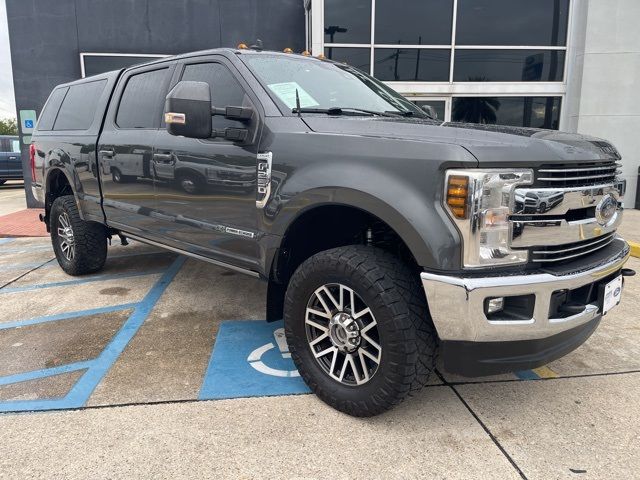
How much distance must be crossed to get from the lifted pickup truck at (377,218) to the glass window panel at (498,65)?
21.6ft

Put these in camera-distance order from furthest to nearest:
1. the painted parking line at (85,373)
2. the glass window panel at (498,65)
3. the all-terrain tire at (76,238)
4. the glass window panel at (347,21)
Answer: the glass window panel at (498,65)
the glass window panel at (347,21)
the all-terrain tire at (76,238)
the painted parking line at (85,373)

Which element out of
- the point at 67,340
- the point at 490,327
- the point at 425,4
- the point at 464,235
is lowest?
the point at 67,340

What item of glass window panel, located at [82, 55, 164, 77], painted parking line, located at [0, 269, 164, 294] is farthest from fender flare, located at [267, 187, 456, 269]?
glass window panel, located at [82, 55, 164, 77]

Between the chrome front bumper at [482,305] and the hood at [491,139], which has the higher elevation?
the hood at [491,139]

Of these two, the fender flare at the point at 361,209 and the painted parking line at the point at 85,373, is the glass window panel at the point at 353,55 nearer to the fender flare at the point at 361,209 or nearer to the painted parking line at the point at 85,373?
the painted parking line at the point at 85,373

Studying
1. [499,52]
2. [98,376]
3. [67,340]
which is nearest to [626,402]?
[98,376]

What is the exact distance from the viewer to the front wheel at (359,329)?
2271mm

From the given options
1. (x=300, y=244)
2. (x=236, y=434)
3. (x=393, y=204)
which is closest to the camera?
(x=393, y=204)

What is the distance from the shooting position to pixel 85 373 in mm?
3059

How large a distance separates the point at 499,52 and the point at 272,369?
8.81 meters

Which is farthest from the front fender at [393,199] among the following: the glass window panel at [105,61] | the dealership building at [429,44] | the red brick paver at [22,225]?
the glass window panel at [105,61]

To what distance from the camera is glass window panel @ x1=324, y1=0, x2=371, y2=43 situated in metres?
9.22

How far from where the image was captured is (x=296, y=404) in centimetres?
270

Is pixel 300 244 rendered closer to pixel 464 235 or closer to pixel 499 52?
pixel 464 235
